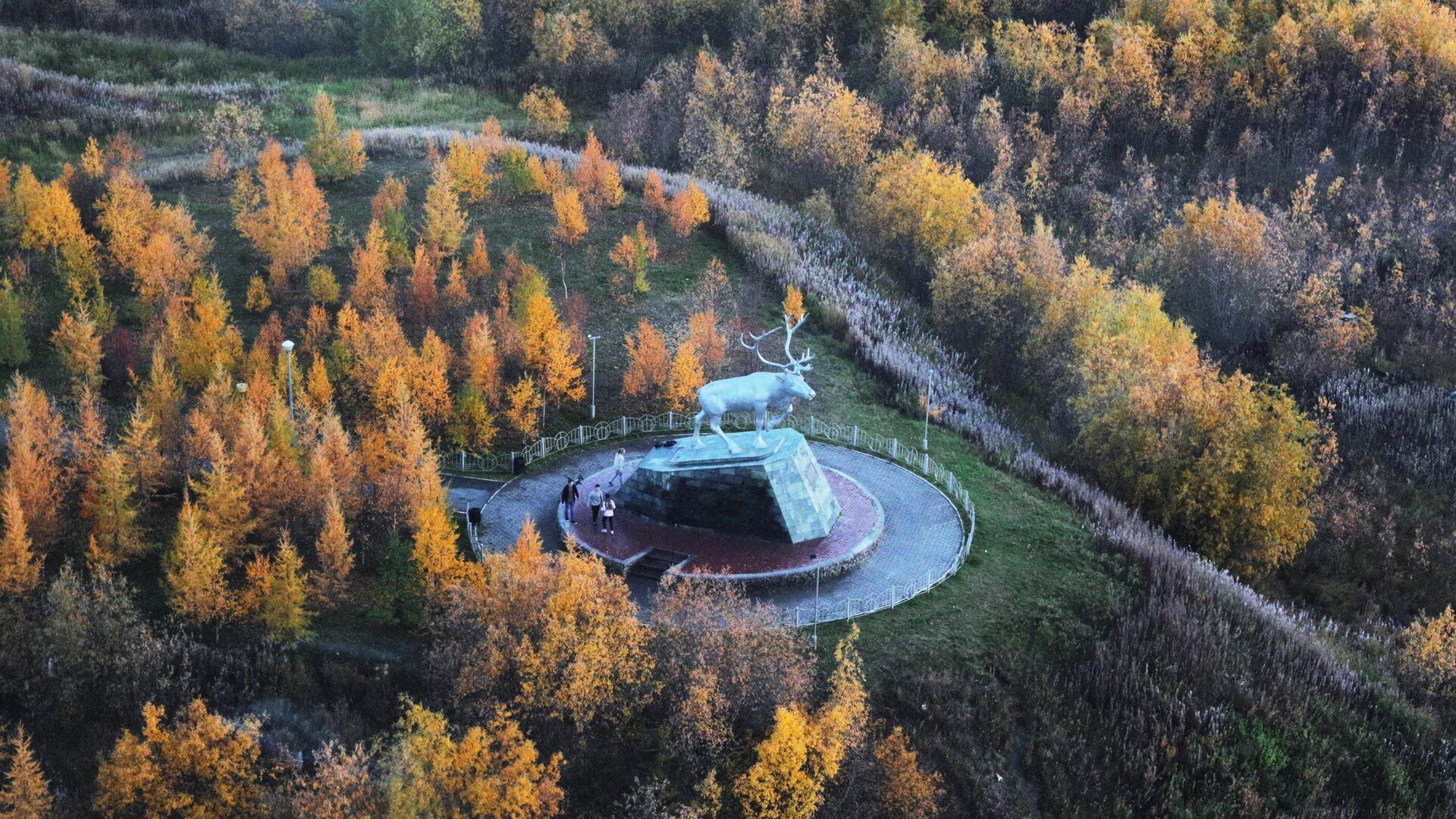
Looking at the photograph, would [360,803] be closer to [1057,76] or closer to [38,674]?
[38,674]

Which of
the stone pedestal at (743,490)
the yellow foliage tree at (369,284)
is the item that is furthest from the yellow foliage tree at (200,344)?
the stone pedestal at (743,490)

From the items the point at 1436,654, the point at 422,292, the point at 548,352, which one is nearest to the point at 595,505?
the point at 548,352

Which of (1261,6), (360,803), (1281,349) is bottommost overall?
(1281,349)

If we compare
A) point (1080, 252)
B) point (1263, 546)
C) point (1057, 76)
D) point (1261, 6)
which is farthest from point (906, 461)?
point (1261, 6)

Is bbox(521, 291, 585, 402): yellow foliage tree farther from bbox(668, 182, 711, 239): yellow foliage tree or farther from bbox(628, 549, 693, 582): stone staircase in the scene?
bbox(668, 182, 711, 239): yellow foliage tree

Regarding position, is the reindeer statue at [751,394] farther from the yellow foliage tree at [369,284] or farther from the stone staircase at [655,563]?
the yellow foliage tree at [369,284]
